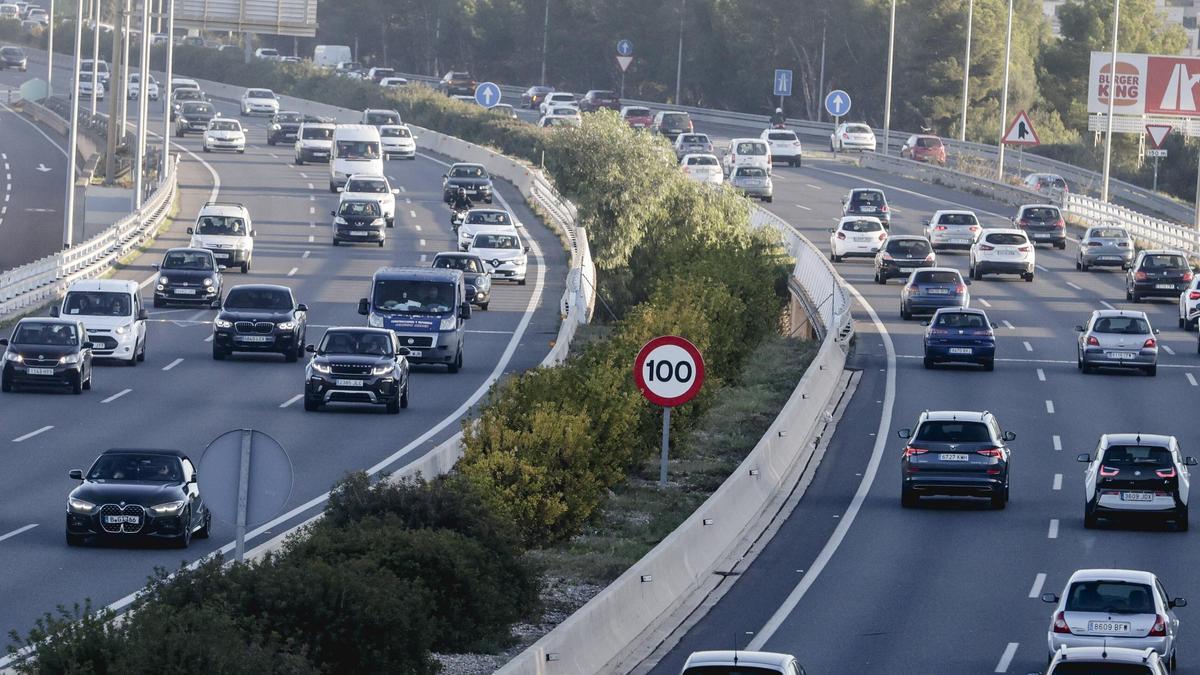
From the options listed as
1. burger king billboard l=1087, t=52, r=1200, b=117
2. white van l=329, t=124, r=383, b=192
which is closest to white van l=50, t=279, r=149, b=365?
white van l=329, t=124, r=383, b=192

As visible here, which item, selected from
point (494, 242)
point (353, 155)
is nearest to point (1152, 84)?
point (353, 155)

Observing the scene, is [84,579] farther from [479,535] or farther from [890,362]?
[890,362]

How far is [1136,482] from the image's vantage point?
2834cm

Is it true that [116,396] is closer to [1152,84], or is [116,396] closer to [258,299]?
[258,299]

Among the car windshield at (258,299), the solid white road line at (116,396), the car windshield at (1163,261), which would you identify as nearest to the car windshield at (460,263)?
the car windshield at (258,299)

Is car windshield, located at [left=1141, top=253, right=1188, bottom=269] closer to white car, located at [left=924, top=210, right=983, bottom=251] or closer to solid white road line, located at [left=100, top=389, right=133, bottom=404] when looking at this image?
white car, located at [left=924, top=210, right=983, bottom=251]

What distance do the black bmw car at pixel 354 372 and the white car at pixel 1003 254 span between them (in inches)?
1064

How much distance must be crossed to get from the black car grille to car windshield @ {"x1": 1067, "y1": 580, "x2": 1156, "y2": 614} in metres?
11.0

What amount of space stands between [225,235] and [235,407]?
72.4 ft

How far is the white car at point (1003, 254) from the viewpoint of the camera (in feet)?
194

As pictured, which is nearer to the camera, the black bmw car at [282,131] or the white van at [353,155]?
the white van at [353,155]

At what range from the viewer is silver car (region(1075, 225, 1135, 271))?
62562 millimetres

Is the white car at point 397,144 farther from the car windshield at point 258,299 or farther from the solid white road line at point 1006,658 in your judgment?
the solid white road line at point 1006,658

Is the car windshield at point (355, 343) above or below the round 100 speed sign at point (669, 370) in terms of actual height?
below
